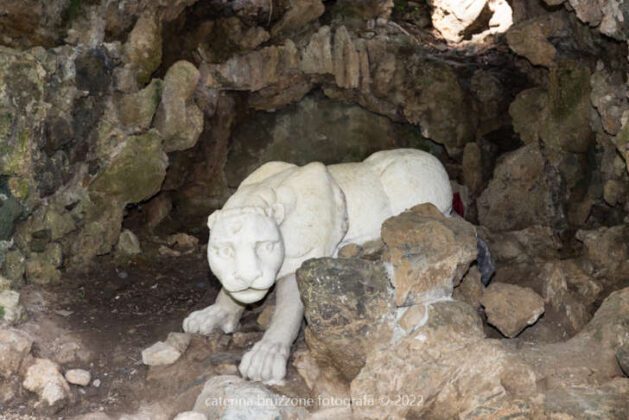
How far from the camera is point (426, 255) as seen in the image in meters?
4.85

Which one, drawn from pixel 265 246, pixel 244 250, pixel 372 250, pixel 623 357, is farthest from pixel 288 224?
pixel 623 357

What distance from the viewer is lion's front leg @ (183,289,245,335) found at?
17.6 feet

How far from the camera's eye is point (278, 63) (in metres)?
7.59

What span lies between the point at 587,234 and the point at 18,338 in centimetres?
428

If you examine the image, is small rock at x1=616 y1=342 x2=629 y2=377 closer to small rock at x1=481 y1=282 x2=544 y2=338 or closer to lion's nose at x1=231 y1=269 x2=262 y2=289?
small rock at x1=481 y1=282 x2=544 y2=338

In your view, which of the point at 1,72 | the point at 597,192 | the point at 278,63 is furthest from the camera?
the point at 278,63

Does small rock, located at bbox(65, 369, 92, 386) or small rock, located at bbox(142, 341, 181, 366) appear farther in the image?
small rock, located at bbox(142, 341, 181, 366)

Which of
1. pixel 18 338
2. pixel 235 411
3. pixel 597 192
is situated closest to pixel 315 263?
pixel 235 411

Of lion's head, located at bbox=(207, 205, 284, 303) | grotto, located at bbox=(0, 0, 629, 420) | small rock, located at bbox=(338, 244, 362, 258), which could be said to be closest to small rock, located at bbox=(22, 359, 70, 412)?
grotto, located at bbox=(0, 0, 629, 420)

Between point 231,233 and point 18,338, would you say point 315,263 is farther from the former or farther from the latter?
point 18,338

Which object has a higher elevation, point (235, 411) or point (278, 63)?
point (278, 63)

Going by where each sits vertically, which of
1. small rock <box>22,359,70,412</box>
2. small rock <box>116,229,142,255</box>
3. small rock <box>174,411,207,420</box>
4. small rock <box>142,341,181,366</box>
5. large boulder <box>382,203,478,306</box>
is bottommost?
small rock <box>116,229,142,255</box>

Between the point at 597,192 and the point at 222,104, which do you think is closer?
the point at 597,192

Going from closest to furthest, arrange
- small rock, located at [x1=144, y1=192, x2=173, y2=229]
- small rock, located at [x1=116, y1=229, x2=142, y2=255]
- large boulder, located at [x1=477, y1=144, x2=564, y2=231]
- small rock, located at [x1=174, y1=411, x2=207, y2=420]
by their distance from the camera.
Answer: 1. small rock, located at [x1=174, y1=411, x2=207, y2=420]
2. small rock, located at [x1=116, y1=229, x2=142, y2=255]
3. large boulder, located at [x1=477, y1=144, x2=564, y2=231]
4. small rock, located at [x1=144, y1=192, x2=173, y2=229]
